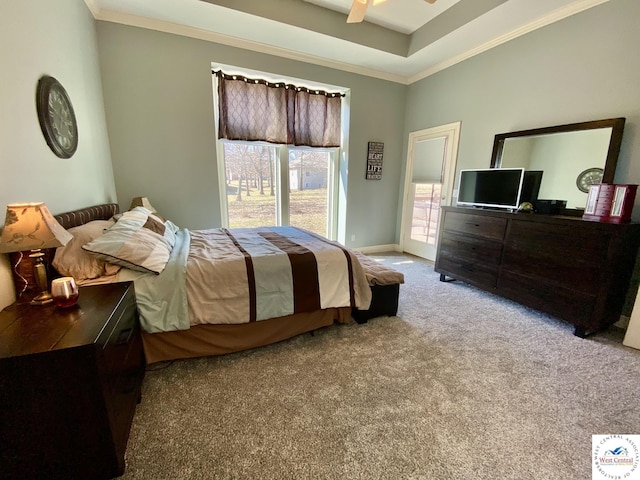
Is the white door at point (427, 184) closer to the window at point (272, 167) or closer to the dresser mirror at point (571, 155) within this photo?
the dresser mirror at point (571, 155)

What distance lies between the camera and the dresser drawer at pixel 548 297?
2.15 meters

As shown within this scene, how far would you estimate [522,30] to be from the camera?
2.83 meters

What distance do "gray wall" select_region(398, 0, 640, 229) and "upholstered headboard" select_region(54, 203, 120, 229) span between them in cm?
418

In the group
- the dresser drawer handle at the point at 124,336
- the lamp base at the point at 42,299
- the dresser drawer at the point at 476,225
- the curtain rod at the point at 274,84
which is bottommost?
the dresser drawer handle at the point at 124,336

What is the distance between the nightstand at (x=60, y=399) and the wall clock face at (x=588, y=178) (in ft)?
12.2

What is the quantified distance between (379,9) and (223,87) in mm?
2057

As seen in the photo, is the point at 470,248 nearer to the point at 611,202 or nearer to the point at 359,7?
the point at 611,202

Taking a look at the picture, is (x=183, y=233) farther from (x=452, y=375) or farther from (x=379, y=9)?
(x=379, y=9)

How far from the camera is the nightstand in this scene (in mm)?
879

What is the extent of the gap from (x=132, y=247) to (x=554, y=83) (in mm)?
4025

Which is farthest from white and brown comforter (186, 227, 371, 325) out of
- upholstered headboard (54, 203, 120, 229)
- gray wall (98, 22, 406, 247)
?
gray wall (98, 22, 406, 247)

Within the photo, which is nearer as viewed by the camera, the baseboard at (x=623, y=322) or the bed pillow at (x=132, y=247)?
the bed pillow at (x=132, y=247)

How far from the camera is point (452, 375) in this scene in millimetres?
1733

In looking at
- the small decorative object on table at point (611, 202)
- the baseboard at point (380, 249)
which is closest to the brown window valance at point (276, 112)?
the baseboard at point (380, 249)
